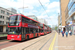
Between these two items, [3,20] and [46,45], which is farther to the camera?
[3,20]

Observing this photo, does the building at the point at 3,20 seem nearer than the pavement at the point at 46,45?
No

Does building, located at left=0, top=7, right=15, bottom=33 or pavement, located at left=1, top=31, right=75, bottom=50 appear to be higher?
building, located at left=0, top=7, right=15, bottom=33

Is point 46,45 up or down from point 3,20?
down

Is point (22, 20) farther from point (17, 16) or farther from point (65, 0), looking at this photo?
point (65, 0)

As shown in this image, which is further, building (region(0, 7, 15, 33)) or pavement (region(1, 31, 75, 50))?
building (region(0, 7, 15, 33))

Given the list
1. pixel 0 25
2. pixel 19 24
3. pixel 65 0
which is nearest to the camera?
pixel 19 24

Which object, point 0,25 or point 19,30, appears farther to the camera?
point 0,25

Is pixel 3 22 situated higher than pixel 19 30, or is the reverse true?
pixel 3 22

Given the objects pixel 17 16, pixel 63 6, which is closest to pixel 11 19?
pixel 17 16

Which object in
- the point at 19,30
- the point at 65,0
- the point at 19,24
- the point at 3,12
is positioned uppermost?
the point at 65,0

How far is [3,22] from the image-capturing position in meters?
39.5

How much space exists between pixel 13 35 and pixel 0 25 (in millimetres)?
29944

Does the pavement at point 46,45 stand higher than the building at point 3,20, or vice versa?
the building at point 3,20

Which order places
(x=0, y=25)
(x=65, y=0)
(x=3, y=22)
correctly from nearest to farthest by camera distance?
(x=0, y=25) < (x=3, y=22) < (x=65, y=0)
